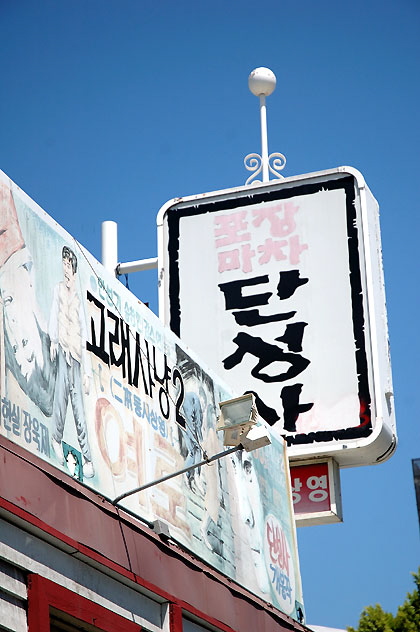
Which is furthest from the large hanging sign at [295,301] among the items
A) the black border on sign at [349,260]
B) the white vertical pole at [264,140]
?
the white vertical pole at [264,140]

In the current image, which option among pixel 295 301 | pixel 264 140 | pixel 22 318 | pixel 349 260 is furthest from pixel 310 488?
pixel 22 318

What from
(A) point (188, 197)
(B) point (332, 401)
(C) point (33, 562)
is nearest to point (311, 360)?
(B) point (332, 401)

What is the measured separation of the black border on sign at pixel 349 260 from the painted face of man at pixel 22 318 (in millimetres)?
7464

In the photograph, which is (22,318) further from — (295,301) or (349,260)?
(349,260)

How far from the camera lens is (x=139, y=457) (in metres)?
10.7

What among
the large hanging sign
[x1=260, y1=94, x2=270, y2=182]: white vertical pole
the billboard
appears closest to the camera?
the billboard

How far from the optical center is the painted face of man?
905 centimetres

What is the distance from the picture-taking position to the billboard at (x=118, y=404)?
9.23m

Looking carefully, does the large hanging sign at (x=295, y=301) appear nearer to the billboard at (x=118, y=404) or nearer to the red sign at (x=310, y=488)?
the red sign at (x=310, y=488)

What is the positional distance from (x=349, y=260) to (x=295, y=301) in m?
0.93

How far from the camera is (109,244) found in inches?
773

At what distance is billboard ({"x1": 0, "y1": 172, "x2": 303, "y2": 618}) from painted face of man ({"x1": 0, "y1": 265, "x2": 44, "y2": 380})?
0.01 m

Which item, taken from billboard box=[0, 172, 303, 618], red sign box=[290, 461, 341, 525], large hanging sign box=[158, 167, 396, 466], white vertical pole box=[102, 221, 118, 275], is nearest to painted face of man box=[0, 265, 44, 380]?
billboard box=[0, 172, 303, 618]

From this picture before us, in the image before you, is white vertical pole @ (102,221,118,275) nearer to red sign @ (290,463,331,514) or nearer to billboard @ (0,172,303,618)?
red sign @ (290,463,331,514)
